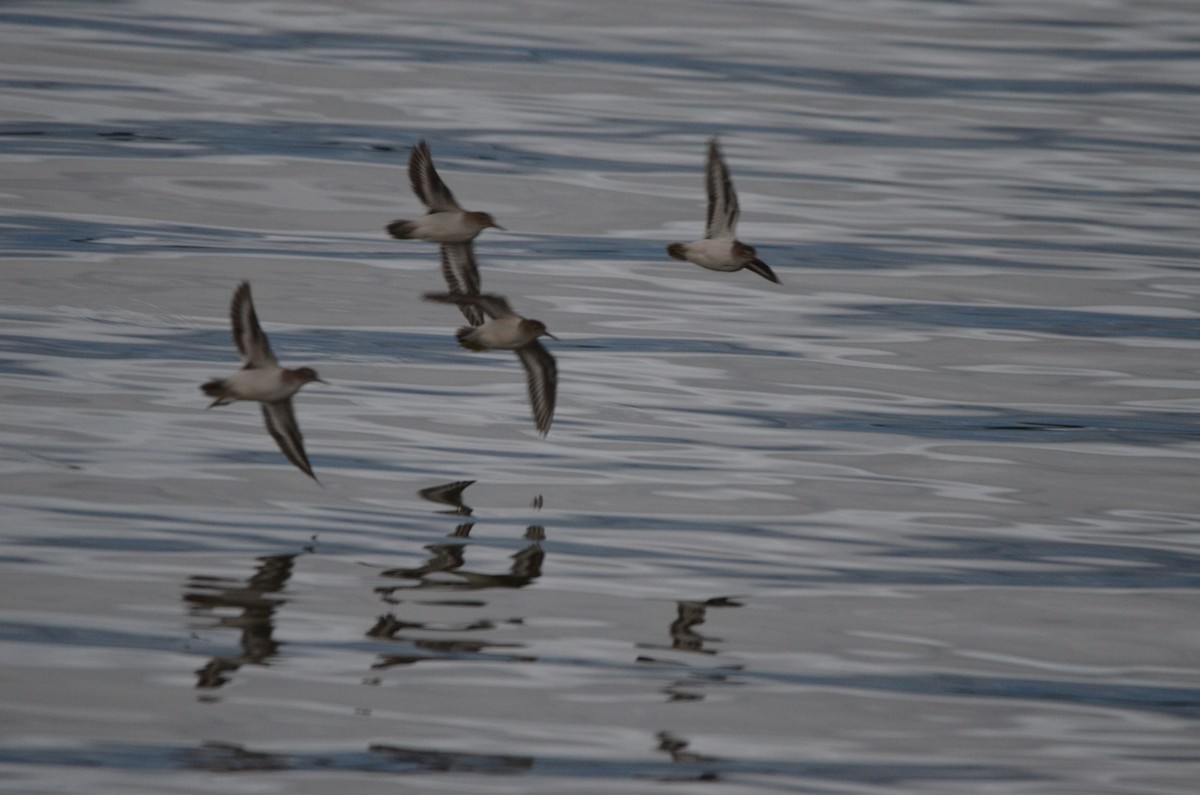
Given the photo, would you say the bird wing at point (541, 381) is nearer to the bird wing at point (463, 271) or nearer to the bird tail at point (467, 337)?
the bird tail at point (467, 337)

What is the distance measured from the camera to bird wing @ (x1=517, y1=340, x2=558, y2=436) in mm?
10617

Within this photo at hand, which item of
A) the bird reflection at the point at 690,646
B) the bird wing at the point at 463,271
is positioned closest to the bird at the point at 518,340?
the bird wing at the point at 463,271

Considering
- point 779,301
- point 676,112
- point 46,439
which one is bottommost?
point 46,439

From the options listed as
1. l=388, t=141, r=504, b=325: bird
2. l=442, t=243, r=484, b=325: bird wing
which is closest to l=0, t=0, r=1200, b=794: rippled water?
l=442, t=243, r=484, b=325: bird wing

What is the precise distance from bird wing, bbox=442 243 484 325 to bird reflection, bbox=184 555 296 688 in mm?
2726

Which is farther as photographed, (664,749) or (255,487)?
(255,487)

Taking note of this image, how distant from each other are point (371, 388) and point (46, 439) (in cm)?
230

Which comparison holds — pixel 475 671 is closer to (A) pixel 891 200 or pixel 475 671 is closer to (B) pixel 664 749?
(B) pixel 664 749

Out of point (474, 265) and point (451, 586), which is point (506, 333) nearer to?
point (474, 265)

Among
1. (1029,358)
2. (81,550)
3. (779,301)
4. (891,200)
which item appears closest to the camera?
(81,550)

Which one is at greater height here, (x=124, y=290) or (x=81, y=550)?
(x=124, y=290)

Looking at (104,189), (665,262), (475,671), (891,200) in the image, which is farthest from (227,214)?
(475,671)

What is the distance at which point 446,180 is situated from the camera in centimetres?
1752

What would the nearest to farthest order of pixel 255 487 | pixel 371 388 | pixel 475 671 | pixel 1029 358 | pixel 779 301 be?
pixel 475 671 < pixel 255 487 < pixel 371 388 < pixel 1029 358 < pixel 779 301
